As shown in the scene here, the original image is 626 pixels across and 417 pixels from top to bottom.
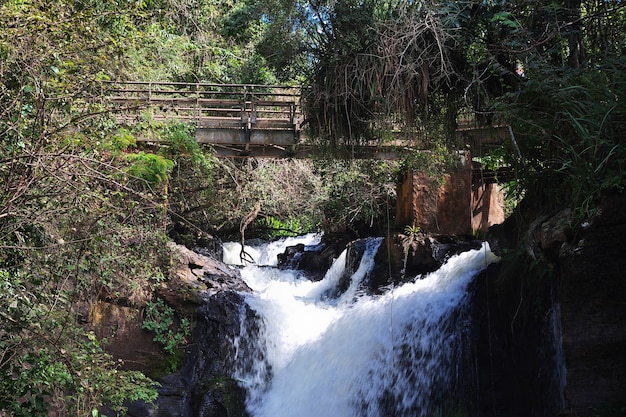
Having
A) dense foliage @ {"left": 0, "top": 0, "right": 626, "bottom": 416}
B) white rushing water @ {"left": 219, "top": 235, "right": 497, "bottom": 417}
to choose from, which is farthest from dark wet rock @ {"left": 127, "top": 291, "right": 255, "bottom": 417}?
dense foliage @ {"left": 0, "top": 0, "right": 626, "bottom": 416}

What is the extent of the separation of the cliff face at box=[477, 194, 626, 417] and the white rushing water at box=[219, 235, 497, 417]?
1.26 meters

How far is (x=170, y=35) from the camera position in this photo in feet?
66.4

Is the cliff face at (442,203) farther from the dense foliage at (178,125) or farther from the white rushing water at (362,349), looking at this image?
the dense foliage at (178,125)

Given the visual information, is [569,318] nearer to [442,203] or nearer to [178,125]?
[442,203]

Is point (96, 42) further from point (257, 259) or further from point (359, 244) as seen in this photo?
point (257, 259)

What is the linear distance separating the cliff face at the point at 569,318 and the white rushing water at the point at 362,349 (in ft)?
4.14

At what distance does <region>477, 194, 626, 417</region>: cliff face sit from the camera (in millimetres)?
6016

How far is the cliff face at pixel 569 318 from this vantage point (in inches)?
237

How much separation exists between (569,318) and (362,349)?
5.04 metres

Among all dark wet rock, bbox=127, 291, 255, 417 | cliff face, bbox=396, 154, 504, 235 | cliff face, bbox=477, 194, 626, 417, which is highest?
cliff face, bbox=396, 154, 504, 235

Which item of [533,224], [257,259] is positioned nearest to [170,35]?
[257,259]

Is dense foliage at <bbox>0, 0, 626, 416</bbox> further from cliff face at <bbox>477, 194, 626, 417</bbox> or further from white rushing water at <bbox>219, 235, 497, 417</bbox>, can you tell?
white rushing water at <bbox>219, 235, 497, 417</bbox>

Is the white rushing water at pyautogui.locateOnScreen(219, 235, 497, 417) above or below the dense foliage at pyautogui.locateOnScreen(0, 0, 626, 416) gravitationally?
below

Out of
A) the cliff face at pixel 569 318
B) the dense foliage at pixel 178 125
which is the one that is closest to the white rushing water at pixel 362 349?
the cliff face at pixel 569 318
